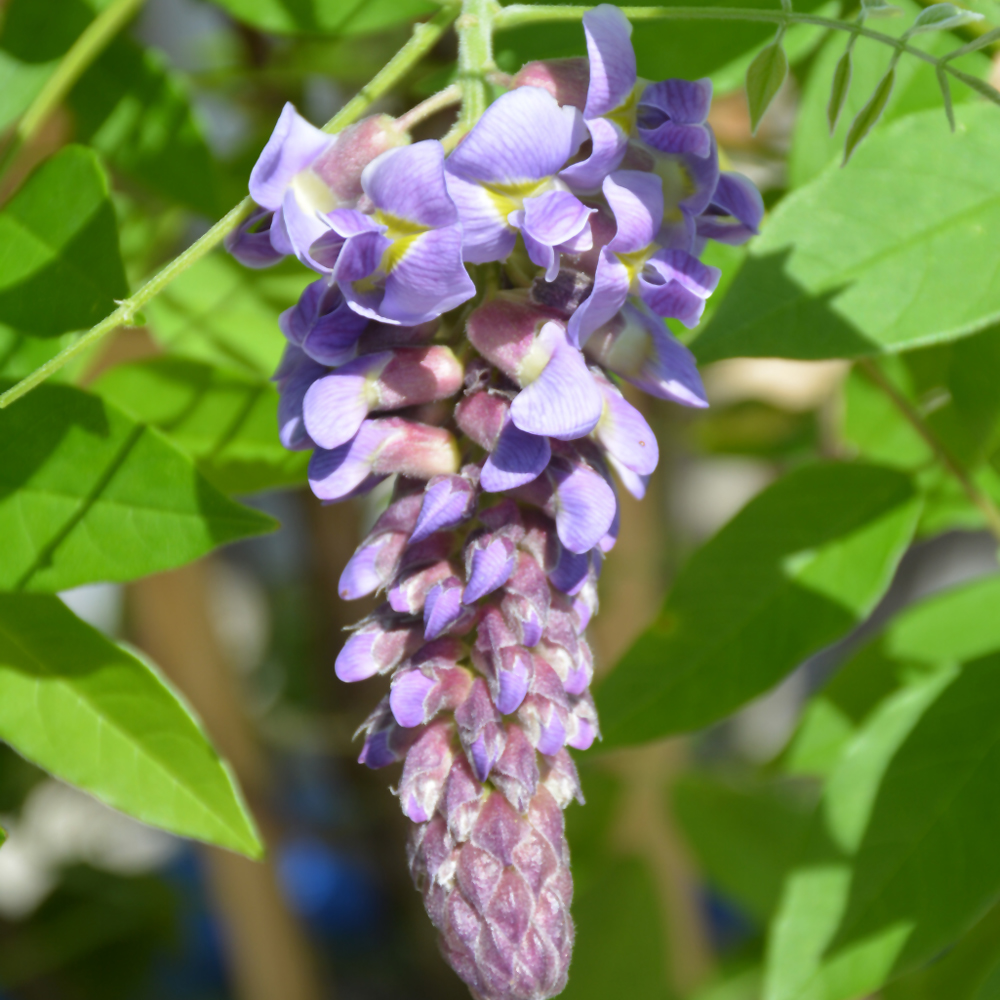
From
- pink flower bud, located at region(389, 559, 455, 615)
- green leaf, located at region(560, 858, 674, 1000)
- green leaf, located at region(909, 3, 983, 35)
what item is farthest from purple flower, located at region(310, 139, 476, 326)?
green leaf, located at region(560, 858, 674, 1000)

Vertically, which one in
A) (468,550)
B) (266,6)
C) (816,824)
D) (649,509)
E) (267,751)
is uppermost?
(266,6)

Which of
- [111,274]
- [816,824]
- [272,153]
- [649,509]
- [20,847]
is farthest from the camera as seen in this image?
[20,847]

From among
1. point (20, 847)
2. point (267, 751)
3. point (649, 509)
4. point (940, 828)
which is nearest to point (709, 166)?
point (940, 828)

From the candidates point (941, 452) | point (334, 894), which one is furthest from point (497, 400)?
point (334, 894)

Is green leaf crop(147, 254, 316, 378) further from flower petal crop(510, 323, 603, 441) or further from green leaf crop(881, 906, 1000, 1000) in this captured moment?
green leaf crop(881, 906, 1000, 1000)

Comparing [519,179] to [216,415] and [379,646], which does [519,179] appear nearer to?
[379,646]

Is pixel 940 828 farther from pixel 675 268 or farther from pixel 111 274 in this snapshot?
pixel 111 274
